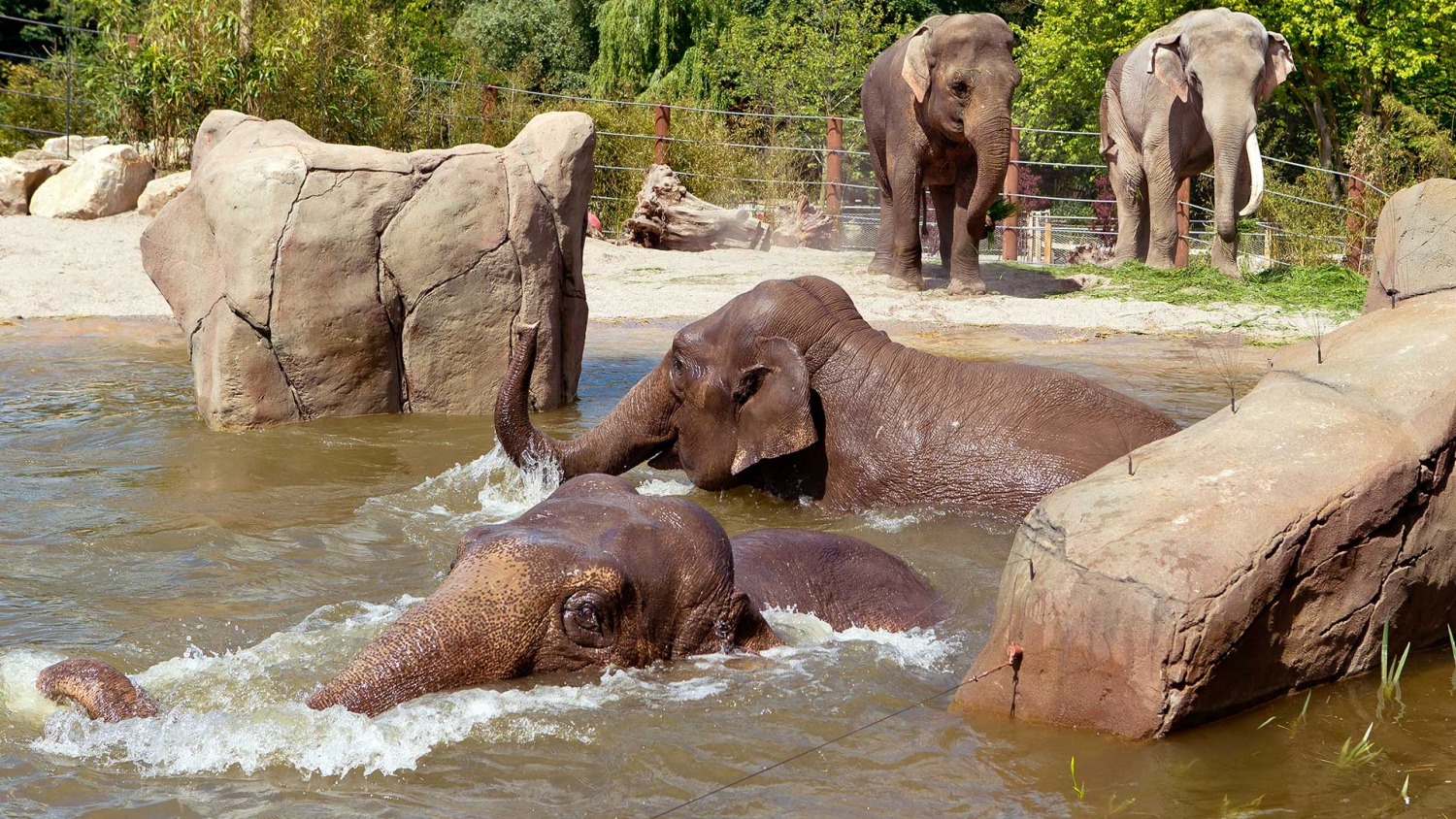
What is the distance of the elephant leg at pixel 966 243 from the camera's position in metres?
14.6

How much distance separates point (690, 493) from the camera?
7.19 m

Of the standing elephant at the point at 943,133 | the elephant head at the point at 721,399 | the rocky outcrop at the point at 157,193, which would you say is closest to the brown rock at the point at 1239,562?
the elephant head at the point at 721,399

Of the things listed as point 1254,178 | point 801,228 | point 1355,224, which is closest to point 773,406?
point 1254,178

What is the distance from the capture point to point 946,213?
51.8ft

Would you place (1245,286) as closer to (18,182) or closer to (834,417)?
(834,417)

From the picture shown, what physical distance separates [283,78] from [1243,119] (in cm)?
989

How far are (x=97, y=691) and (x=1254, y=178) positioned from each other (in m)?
13.4

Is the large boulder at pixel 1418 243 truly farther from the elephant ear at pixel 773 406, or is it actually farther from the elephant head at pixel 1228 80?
the elephant head at pixel 1228 80

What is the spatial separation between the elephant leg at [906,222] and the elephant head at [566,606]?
11.0 meters

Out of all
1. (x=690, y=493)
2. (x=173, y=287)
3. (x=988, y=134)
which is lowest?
(x=690, y=493)

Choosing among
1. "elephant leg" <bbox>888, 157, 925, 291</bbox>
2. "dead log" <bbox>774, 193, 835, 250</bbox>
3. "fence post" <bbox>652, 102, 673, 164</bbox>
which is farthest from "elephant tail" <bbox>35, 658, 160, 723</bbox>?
"fence post" <bbox>652, 102, 673, 164</bbox>

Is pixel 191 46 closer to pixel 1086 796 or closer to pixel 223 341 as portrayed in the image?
pixel 223 341

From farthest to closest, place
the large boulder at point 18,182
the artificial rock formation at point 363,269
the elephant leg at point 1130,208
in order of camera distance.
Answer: the elephant leg at point 1130,208 < the large boulder at point 18,182 < the artificial rock formation at point 363,269

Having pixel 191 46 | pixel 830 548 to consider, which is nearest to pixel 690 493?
pixel 830 548
